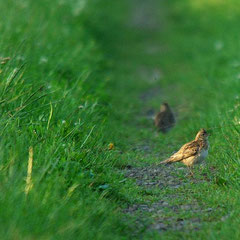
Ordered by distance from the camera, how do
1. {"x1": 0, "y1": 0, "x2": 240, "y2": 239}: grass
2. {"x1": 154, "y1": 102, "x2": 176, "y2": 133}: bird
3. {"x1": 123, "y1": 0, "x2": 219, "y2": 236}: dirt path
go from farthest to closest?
1. {"x1": 154, "y1": 102, "x2": 176, "y2": 133}: bird
2. {"x1": 123, "y1": 0, "x2": 219, "y2": 236}: dirt path
3. {"x1": 0, "y1": 0, "x2": 240, "y2": 239}: grass

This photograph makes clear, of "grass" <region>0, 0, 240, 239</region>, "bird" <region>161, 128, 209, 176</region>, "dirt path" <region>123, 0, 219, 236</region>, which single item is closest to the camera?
"grass" <region>0, 0, 240, 239</region>

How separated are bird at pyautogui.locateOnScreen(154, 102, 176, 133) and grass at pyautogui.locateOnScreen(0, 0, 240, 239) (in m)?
0.13

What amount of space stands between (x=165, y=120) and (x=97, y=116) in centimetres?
156

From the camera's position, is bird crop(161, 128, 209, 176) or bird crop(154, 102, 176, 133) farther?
bird crop(154, 102, 176, 133)

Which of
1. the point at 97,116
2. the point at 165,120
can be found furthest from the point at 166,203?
the point at 165,120

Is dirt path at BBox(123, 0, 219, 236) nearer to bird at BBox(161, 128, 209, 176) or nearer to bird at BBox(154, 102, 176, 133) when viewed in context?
bird at BBox(161, 128, 209, 176)

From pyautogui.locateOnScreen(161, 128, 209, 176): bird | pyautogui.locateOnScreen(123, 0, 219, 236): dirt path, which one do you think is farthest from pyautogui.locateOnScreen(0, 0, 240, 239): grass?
pyautogui.locateOnScreen(161, 128, 209, 176): bird

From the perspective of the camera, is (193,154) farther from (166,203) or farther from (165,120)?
(165,120)

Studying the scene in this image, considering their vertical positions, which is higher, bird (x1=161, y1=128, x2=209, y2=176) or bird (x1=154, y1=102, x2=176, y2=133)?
bird (x1=161, y1=128, x2=209, y2=176)

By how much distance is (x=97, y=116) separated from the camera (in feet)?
30.0

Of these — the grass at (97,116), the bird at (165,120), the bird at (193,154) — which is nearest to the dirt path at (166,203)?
the grass at (97,116)

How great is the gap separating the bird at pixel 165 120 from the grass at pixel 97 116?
0.13 m

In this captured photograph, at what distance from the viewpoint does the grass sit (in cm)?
589

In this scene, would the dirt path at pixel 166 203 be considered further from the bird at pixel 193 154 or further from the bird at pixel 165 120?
the bird at pixel 165 120
